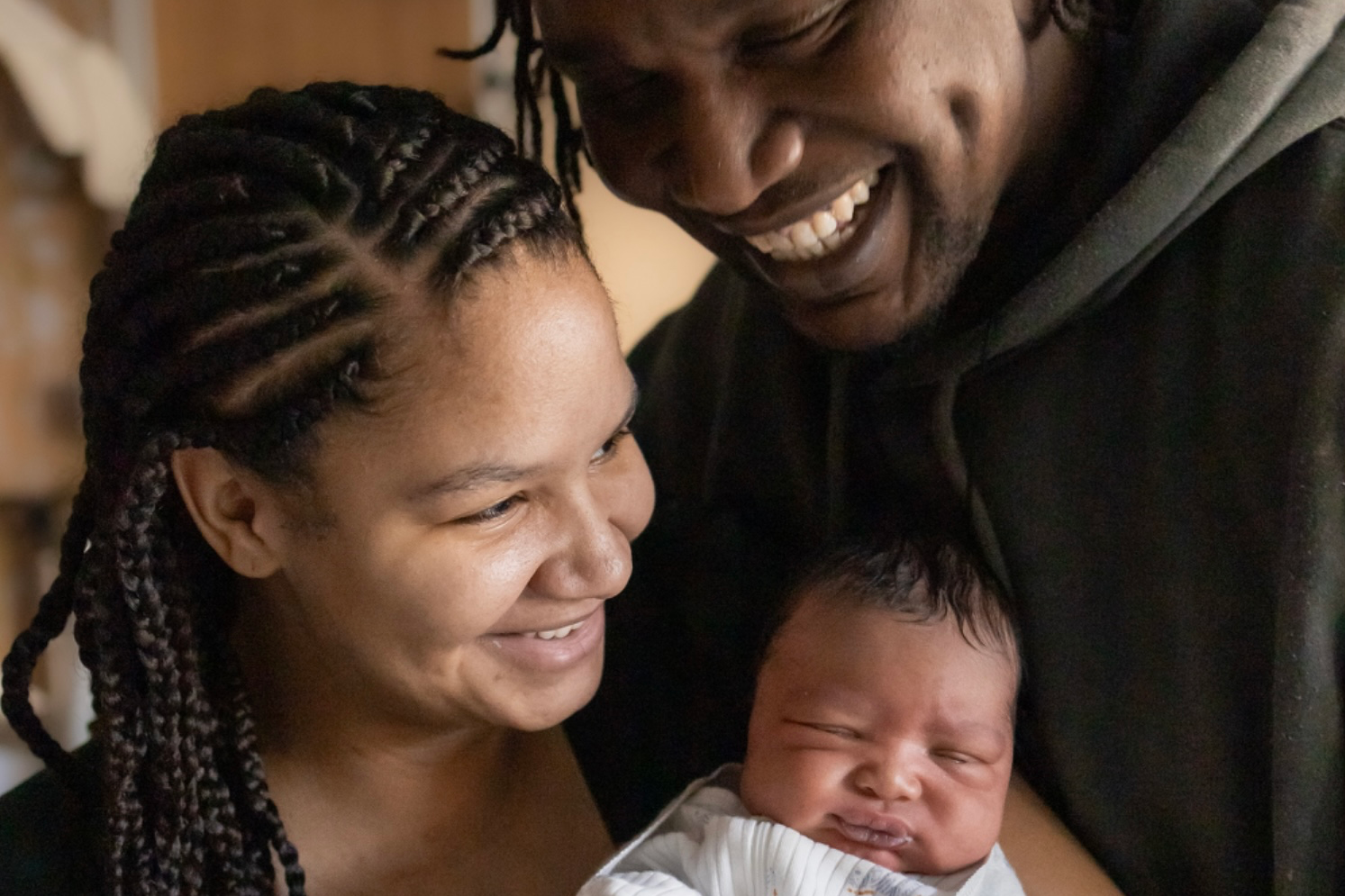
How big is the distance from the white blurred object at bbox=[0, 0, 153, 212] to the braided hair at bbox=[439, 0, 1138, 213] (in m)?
1.36

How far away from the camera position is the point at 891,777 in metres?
1.22

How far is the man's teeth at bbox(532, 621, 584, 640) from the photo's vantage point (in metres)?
1.16

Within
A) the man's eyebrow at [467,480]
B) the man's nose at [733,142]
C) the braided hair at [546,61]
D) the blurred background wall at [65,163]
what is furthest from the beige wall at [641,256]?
the man's eyebrow at [467,480]

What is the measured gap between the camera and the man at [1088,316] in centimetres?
108

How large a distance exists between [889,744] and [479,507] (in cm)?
52

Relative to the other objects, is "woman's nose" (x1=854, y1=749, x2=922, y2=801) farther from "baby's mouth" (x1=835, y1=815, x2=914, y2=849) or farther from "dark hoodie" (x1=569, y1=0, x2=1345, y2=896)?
"dark hoodie" (x1=569, y1=0, x2=1345, y2=896)

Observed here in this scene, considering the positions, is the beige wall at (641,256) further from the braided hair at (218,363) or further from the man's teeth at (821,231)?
the braided hair at (218,363)

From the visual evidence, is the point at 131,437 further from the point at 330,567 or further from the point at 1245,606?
the point at 1245,606

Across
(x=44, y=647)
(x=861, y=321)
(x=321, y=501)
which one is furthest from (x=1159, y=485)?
(x=44, y=647)

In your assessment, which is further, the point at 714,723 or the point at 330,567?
the point at 714,723

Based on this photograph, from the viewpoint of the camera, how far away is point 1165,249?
48.0 inches

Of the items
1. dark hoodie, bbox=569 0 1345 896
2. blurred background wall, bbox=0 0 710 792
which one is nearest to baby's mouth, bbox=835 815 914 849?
dark hoodie, bbox=569 0 1345 896

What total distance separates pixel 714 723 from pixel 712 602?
149 millimetres

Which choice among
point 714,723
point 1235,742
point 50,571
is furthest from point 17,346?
point 1235,742
